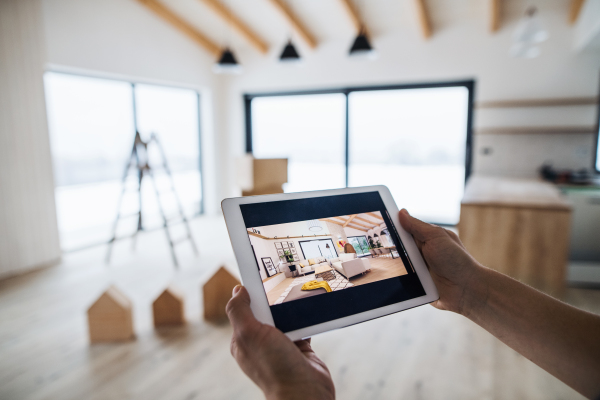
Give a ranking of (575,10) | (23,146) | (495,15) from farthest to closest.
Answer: (495,15) → (575,10) → (23,146)

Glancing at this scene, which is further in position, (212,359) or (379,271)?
(212,359)

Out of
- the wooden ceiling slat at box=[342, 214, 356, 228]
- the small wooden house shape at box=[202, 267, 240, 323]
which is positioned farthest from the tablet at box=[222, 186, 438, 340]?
the small wooden house shape at box=[202, 267, 240, 323]

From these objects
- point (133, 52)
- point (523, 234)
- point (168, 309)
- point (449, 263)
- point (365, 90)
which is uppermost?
point (133, 52)

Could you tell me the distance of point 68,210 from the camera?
4207 millimetres

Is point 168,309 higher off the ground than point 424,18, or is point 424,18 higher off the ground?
point 424,18

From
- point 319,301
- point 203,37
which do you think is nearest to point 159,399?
point 319,301

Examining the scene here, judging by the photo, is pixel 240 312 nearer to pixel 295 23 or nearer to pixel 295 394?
pixel 295 394

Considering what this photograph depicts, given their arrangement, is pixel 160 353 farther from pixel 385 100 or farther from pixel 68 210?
pixel 385 100

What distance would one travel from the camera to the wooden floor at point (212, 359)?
1.71 meters

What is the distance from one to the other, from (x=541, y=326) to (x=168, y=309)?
6.79 ft

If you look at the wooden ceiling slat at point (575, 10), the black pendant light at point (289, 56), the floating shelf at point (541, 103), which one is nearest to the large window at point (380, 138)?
the floating shelf at point (541, 103)

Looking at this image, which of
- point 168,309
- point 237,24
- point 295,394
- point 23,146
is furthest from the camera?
point 237,24

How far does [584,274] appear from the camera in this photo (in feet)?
9.75

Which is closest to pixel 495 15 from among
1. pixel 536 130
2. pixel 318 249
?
pixel 536 130
